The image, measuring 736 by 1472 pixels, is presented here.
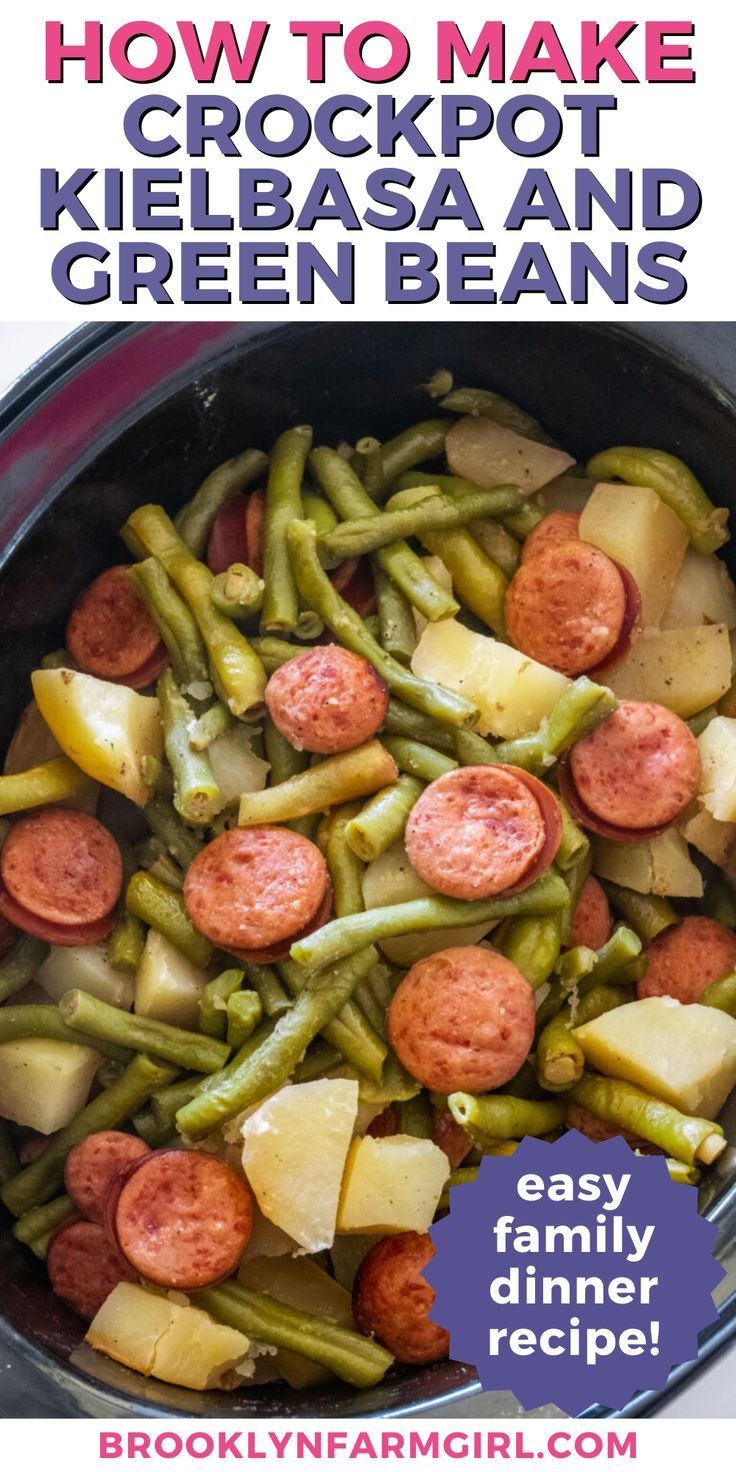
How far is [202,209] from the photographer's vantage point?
7.10ft

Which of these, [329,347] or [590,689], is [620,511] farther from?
[329,347]

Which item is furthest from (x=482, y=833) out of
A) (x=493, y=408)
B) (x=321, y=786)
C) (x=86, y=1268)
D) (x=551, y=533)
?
(x=86, y=1268)

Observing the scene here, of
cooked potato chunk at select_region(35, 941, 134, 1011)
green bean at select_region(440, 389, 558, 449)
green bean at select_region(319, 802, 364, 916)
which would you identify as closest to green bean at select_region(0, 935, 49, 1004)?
cooked potato chunk at select_region(35, 941, 134, 1011)

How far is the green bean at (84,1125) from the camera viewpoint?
220cm

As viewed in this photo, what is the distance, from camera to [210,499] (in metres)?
2.40

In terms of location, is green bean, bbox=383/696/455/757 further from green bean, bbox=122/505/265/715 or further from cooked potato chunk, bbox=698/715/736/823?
cooked potato chunk, bbox=698/715/736/823

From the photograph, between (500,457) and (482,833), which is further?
(500,457)

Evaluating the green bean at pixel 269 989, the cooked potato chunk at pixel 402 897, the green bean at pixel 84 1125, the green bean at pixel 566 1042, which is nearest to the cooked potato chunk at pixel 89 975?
the green bean at pixel 84 1125

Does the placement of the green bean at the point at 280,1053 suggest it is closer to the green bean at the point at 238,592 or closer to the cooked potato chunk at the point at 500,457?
the green bean at the point at 238,592

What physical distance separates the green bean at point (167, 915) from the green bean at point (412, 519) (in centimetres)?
60

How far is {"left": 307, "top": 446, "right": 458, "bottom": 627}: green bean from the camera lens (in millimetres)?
2270

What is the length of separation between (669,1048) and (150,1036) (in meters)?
0.79

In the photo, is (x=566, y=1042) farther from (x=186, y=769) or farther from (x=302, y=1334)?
(x=186, y=769)

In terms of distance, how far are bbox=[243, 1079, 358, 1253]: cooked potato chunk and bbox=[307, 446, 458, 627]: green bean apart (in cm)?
75
